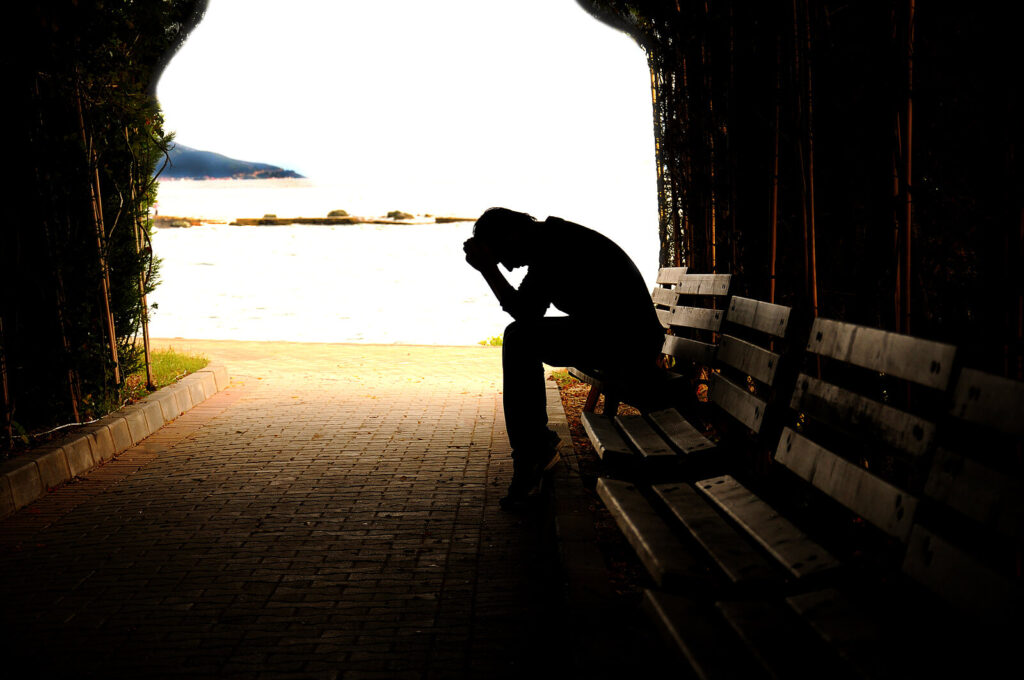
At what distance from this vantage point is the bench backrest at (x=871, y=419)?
2.29 m

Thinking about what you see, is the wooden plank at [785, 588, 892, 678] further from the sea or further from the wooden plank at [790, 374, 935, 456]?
the sea

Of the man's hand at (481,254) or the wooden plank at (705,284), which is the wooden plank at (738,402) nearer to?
the wooden plank at (705,284)

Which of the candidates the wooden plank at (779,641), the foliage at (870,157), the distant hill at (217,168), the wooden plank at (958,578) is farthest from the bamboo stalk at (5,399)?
the distant hill at (217,168)

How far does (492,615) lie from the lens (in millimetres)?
3572

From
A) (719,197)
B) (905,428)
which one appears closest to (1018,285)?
(905,428)

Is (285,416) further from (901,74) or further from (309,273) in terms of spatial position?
(309,273)

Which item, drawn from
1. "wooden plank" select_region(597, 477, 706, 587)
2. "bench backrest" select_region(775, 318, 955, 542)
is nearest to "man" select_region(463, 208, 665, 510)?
"wooden plank" select_region(597, 477, 706, 587)

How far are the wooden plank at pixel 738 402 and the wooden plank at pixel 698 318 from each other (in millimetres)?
444

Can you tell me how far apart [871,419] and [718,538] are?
60 centimetres

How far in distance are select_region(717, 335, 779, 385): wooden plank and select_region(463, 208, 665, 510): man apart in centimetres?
Result: 69

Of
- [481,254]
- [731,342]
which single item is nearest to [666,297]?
[481,254]

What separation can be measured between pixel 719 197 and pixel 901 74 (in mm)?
3466

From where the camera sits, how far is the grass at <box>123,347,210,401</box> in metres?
7.63

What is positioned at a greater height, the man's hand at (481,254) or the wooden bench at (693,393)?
the man's hand at (481,254)
